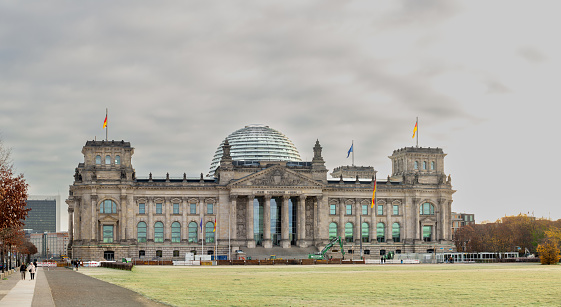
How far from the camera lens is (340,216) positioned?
161 meters

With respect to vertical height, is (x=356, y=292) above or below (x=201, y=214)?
below

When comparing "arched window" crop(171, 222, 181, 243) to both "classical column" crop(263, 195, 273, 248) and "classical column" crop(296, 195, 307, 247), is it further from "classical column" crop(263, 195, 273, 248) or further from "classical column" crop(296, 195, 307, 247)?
"classical column" crop(296, 195, 307, 247)

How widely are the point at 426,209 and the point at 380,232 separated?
11.7 meters

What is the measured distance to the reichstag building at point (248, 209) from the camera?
150250 mm

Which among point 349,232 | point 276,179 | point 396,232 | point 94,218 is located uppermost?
point 276,179

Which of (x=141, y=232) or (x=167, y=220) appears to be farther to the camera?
(x=167, y=220)

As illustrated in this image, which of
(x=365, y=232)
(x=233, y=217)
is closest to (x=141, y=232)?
(x=233, y=217)

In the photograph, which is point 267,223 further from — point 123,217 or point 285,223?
point 123,217

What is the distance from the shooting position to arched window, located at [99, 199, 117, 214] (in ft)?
494

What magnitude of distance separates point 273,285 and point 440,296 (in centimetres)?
1545

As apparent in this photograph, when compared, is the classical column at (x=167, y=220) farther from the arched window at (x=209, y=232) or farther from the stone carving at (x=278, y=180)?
the stone carving at (x=278, y=180)

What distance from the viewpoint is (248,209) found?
154375 mm

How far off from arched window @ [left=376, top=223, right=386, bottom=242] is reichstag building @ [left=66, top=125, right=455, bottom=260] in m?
0.21

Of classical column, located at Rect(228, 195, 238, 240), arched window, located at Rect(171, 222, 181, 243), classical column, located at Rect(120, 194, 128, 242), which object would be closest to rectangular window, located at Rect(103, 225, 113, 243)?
classical column, located at Rect(120, 194, 128, 242)
